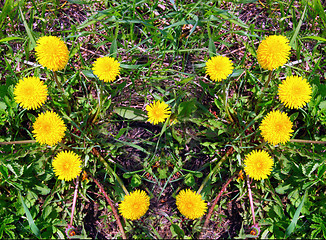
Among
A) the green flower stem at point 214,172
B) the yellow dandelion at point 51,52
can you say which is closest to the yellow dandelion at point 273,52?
the green flower stem at point 214,172

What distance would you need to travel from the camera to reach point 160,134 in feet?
7.79

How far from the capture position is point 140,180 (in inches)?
94.3

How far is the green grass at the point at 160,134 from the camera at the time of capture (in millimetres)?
2379

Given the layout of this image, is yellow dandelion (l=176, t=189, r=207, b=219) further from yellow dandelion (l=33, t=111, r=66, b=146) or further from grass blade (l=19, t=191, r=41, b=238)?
A: grass blade (l=19, t=191, r=41, b=238)

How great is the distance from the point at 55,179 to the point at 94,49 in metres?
1.33

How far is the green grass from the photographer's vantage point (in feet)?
7.80

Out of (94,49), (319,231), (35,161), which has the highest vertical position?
(94,49)

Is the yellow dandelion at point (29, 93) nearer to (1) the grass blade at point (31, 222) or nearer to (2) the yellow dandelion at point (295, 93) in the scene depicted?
(1) the grass blade at point (31, 222)

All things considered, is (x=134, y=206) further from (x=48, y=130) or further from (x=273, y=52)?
(x=273, y=52)

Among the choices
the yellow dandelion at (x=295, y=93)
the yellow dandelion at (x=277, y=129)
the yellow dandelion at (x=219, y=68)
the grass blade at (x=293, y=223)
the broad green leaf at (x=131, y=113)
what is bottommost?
the grass blade at (x=293, y=223)

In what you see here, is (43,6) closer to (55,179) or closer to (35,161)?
(35,161)

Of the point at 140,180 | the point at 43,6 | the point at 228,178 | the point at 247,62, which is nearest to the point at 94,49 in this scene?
the point at 43,6

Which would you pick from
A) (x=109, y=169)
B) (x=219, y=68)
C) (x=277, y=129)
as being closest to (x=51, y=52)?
(x=109, y=169)

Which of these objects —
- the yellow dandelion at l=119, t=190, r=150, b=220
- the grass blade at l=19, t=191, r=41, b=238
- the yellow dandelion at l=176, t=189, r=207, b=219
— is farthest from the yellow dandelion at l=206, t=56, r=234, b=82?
the grass blade at l=19, t=191, r=41, b=238
